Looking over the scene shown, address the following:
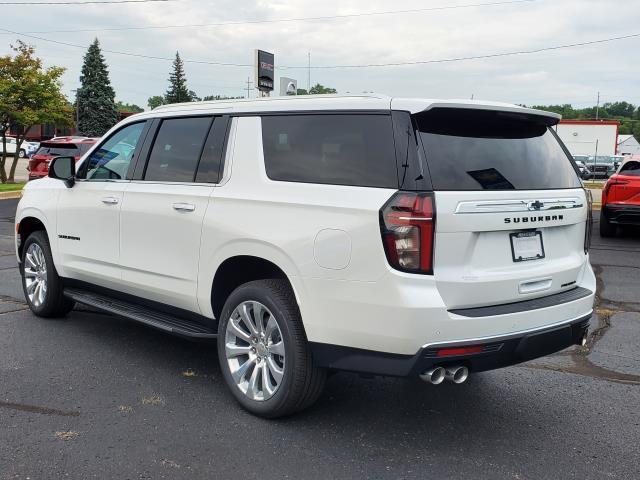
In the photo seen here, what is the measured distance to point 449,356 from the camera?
3.26m

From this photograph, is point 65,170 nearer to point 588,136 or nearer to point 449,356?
point 449,356

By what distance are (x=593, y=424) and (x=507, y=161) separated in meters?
1.70

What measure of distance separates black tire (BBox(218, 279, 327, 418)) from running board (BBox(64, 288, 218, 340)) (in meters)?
0.57

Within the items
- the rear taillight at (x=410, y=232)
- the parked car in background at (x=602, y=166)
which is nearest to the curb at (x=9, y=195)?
the rear taillight at (x=410, y=232)

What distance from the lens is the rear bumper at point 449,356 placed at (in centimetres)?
326

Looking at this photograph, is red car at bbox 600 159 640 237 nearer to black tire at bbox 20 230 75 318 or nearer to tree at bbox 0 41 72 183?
black tire at bbox 20 230 75 318

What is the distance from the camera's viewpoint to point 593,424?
3.96 metres

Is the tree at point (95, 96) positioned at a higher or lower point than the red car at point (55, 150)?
higher

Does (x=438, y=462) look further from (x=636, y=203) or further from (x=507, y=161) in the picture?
(x=636, y=203)

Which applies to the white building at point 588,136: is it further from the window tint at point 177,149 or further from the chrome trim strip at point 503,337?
the chrome trim strip at point 503,337

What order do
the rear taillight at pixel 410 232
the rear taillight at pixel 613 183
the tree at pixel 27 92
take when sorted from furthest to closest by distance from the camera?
the tree at pixel 27 92 → the rear taillight at pixel 613 183 → the rear taillight at pixel 410 232

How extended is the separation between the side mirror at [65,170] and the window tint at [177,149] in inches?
42.7

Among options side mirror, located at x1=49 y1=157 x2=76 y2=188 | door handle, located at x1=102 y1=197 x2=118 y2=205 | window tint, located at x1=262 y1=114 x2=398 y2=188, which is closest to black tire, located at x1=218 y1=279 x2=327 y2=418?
window tint, located at x1=262 y1=114 x2=398 y2=188

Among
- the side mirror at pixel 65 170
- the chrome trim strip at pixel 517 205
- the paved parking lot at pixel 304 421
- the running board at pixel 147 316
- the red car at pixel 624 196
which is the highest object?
Result: the side mirror at pixel 65 170
